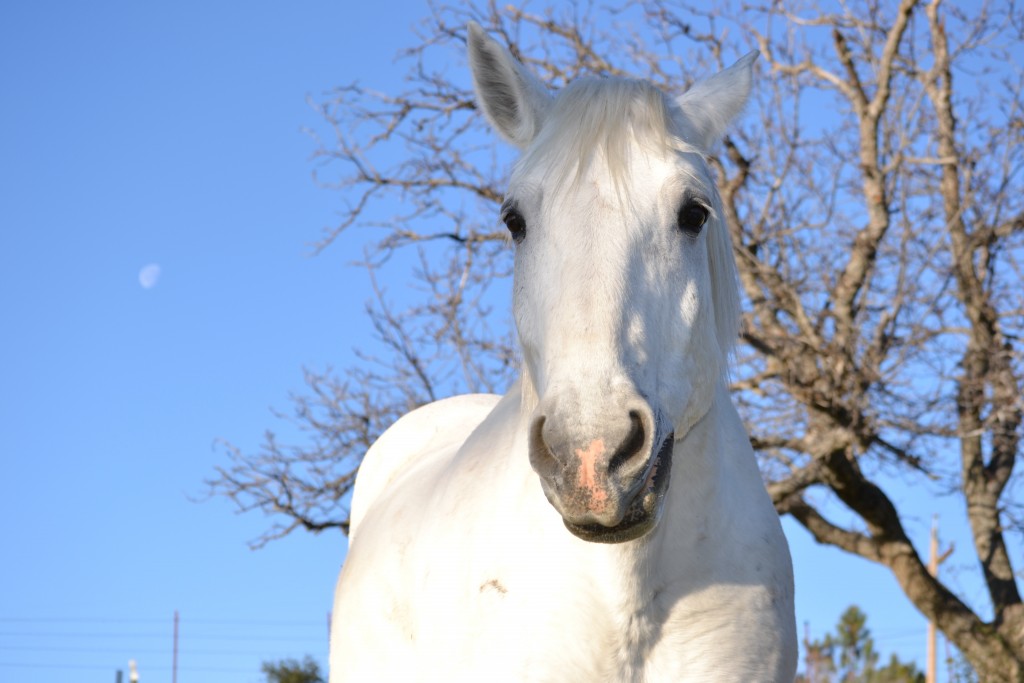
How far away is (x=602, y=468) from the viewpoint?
6.91 feet

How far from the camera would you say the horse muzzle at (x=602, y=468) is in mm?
2115

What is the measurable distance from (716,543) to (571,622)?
1.41 feet

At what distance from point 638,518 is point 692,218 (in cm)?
77

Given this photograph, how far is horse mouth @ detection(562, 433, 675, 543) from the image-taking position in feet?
7.16

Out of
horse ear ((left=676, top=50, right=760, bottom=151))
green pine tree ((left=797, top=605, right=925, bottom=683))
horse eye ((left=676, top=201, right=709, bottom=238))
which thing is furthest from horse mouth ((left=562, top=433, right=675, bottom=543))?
green pine tree ((left=797, top=605, right=925, bottom=683))

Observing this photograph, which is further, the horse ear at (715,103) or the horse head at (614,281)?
the horse ear at (715,103)

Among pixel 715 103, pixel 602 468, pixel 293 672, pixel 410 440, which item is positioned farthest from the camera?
pixel 293 672

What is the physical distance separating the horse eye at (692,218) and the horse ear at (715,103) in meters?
0.32

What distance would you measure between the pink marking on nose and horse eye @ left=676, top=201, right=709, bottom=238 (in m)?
0.67

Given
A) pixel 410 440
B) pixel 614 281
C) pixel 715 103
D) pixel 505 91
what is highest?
pixel 505 91

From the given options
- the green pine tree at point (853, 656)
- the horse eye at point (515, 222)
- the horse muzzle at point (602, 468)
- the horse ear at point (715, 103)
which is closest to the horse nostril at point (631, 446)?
the horse muzzle at point (602, 468)

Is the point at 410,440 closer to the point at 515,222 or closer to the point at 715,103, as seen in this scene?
the point at 515,222

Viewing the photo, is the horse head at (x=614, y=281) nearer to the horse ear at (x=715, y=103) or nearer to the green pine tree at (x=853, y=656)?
the horse ear at (x=715, y=103)

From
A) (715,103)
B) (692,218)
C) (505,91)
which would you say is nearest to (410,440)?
(505,91)
